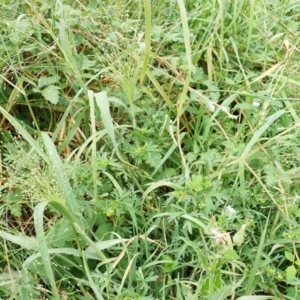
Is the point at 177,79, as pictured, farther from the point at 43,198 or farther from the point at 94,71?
the point at 43,198

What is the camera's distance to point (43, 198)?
1221mm

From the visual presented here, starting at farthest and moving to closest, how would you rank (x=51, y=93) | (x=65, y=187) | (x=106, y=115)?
(x=51, y=93), (x=106, y=115), (x=65, y=187)

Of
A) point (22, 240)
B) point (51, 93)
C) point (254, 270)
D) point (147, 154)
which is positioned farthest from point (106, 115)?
point (254, 270)

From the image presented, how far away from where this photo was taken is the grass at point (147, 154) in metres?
1.33

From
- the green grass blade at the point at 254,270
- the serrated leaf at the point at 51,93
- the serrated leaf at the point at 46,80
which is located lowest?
the green grass blade at the point at 254,270

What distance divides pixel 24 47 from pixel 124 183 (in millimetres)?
545

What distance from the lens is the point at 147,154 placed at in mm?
1525

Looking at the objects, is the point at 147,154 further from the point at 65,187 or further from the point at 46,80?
the point at 46,80

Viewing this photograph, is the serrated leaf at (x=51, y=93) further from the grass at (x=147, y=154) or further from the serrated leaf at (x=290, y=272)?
the serrated leaf at (x=290, y=272)

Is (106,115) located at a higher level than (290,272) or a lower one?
higher

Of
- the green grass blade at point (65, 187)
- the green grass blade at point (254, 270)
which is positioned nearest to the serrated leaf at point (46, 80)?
the green grass blade at point (65, 187)

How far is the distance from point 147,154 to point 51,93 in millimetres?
367

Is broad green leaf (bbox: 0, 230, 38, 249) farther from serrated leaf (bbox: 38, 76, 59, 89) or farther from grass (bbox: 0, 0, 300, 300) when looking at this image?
serrated leaf (bbox: 38, 76, 59, 89)

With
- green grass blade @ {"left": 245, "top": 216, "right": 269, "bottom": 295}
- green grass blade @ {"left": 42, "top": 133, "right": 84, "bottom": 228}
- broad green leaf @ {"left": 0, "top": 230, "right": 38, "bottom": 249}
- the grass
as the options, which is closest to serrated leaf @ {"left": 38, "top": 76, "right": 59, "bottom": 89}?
the grass
